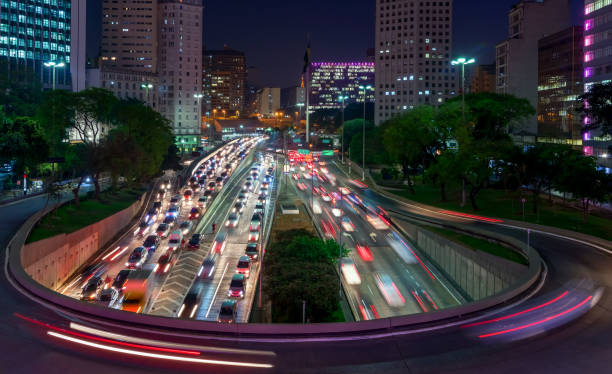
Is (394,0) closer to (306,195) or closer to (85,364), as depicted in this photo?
(306,195)

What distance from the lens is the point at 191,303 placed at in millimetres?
32875

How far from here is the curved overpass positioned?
15.1m

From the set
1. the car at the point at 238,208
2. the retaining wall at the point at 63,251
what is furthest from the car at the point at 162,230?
the car at the point at 238,208

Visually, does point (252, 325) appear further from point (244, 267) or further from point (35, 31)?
point (35, 31)

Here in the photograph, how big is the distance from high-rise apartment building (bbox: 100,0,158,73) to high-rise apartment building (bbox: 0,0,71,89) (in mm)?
50572

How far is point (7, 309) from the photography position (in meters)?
19.3

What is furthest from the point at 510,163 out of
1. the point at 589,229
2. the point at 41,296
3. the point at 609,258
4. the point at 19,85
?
the point at 19,85

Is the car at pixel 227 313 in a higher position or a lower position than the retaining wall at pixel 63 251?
lower

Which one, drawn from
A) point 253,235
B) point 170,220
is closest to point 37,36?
point 170,220

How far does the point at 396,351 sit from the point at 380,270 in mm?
25374

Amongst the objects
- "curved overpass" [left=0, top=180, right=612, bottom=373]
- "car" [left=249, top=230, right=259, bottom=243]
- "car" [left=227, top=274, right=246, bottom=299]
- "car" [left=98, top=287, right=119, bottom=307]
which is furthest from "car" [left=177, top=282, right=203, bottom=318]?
"car" [left=249, top=230, right=259, bottom=243]

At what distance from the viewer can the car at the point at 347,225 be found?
53312 mm

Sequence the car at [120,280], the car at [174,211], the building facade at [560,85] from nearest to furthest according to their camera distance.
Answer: the car at [120,280], the car at [174,211], the building facade at [560,85]

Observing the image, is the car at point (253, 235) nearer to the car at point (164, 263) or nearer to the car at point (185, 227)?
the car at point (185, 227)
